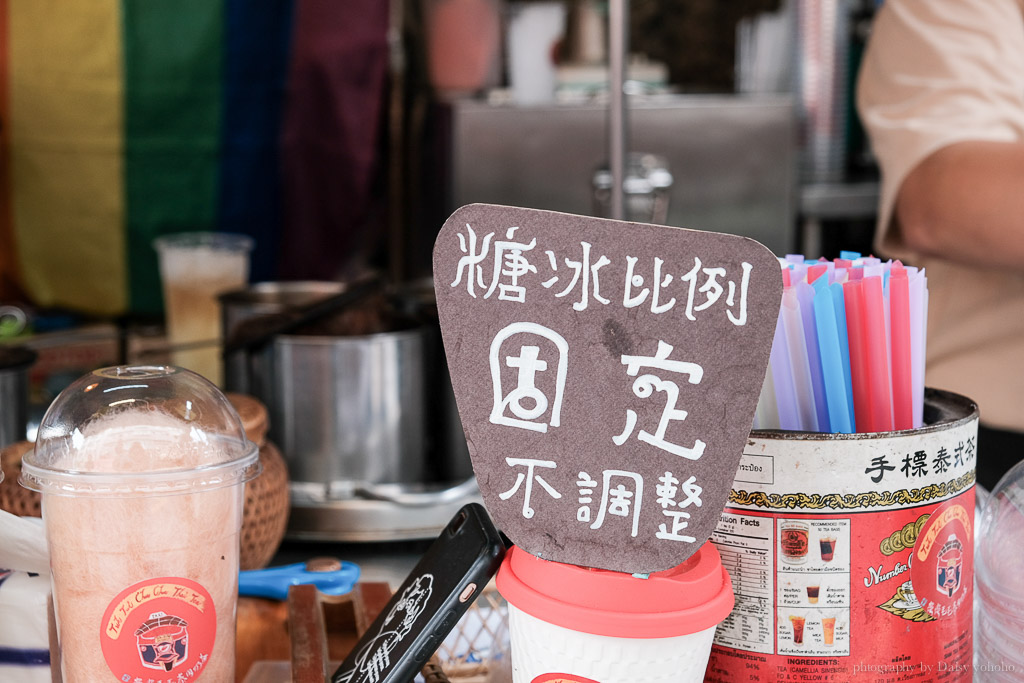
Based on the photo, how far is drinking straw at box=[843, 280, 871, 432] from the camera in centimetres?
62

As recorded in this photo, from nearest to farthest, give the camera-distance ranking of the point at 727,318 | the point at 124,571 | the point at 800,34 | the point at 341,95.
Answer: the point at 727,318
the point at 124,571
the point at 341,95
the point at 800,34

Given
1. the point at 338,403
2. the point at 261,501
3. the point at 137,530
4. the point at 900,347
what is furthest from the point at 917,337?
the point at 338,403

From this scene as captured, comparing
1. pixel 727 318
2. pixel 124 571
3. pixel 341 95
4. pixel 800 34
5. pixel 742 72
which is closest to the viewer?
pixel 727 318

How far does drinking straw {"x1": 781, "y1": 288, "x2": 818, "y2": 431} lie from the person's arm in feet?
2.07

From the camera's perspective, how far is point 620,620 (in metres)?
0.54

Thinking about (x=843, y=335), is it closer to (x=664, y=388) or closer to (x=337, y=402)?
(x=664, y=388)

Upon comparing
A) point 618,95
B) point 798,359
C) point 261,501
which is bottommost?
point 261,501

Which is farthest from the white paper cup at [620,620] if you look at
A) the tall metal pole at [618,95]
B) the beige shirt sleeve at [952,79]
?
the beige shirt sleeve at [952,79]

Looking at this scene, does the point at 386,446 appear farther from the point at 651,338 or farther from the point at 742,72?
the point at 742,72

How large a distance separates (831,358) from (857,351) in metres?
0.02

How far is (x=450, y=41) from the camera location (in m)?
2.62

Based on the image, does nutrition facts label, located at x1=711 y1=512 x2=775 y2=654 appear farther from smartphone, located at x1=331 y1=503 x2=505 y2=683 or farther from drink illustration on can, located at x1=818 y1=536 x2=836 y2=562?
smartphone, located at x1=331 y1=503 x2=505 y2=683

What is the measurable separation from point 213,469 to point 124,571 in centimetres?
9

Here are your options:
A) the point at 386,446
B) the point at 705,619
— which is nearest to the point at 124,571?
the point at 705,619
